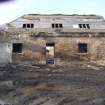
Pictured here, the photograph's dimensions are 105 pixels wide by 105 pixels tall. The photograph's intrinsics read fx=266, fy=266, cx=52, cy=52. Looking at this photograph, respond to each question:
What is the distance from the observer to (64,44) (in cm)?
2731

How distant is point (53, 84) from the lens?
66.5ft

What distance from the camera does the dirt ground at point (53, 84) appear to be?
16.3 metres

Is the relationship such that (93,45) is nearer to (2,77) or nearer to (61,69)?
(61,69)

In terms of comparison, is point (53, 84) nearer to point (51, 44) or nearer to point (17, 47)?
point (51, 44)

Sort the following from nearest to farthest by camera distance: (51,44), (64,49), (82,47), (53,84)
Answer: (53,84) → (64,49) → (82,47) → (51,44)

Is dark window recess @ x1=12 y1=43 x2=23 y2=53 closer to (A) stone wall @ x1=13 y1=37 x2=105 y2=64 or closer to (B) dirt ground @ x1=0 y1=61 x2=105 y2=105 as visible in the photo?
(A) stone wall @ x1=13 y1=37 x2=105 y2=64

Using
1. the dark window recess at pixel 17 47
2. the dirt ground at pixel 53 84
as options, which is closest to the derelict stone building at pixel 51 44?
the dark window recess at pixel 17 47

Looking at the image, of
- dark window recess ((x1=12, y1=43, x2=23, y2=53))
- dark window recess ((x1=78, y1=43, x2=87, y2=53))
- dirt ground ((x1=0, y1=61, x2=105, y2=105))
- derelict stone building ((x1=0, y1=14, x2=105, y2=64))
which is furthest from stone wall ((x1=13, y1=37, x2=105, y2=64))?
dirt ground ((x1=0, y1=61, x2=105, y2=105))

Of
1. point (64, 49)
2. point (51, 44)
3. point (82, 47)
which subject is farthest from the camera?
point (51, 44)

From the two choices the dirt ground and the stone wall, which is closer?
the dirt ground

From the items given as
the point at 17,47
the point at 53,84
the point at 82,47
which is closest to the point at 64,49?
the point at 82,47

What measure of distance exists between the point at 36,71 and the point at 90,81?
5.83 metres

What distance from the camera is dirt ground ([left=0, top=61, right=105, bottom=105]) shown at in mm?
16266

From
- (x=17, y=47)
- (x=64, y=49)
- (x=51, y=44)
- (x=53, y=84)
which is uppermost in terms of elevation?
(x=51, y=44)
